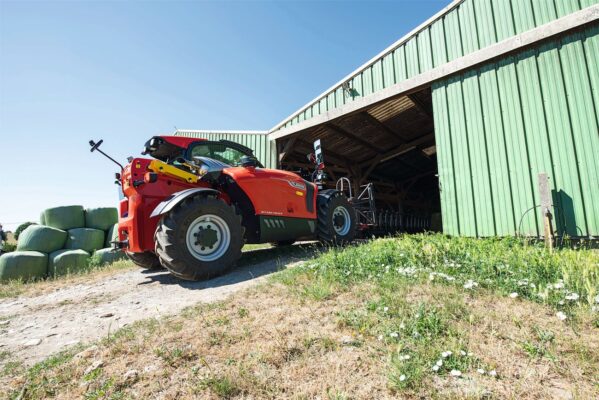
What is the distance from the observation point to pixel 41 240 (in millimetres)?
10117

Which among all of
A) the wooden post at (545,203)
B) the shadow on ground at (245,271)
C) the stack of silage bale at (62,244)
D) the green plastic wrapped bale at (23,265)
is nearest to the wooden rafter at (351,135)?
the shadow on ground at (245,271)

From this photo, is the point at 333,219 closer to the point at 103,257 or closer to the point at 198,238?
the point at 198,238

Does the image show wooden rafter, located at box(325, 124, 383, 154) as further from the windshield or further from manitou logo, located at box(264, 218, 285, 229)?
manitou logo, located at box(264, 218, 285, 229)

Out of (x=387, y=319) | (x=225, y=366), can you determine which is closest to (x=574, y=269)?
(x=387, y=319)

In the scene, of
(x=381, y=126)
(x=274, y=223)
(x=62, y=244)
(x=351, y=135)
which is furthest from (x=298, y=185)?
(x=62, y=244)

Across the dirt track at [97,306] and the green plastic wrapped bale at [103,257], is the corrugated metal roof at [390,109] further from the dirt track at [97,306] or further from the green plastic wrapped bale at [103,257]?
the green plastic wrapped bale at [103,257]

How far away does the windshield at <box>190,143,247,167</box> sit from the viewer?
225 inches

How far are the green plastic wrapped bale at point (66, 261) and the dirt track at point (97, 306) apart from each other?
198 inches

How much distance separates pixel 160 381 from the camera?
2.00 meters

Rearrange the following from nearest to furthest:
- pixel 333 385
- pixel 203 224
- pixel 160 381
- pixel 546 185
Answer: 1. pixel 333 385
2. pixel 160 381
3. pixel 203 224
4. pixel 546 185

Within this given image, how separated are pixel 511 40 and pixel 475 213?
3.40 meters

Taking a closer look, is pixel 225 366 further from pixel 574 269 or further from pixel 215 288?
pixel 574 269

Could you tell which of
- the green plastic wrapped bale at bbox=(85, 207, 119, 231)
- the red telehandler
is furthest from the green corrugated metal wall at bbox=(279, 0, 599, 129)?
the green plastic wrapped bale at bbox=(85, 207, 119, 231)

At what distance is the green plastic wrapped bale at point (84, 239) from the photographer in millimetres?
10758
